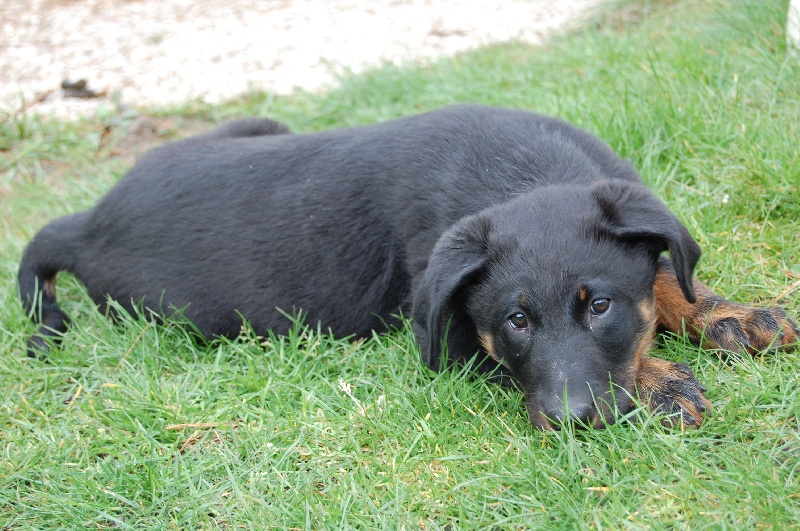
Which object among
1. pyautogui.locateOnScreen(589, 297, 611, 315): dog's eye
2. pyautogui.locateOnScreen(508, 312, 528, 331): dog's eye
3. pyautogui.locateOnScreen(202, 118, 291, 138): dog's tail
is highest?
pyautogui.locateOnScreen(202, 118, 291, 138): dog's tail

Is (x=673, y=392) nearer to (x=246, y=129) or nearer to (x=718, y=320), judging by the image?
(x=718, y=320)

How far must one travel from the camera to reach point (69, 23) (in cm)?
855

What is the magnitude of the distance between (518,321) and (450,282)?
0.87 ft

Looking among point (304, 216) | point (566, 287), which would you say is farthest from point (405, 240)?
point (566, 287)

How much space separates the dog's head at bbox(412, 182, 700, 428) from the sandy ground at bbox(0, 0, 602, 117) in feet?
12.4

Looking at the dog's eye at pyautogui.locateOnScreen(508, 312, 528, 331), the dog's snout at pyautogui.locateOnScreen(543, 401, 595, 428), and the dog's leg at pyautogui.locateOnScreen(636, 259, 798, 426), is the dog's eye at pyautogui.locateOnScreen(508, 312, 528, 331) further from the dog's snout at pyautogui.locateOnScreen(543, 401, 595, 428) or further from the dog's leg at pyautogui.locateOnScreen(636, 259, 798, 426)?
the dog's leg at pyautogui.locateOnScreen(636, 259, 798, 426)

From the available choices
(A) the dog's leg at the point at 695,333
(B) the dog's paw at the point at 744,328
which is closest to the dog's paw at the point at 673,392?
(A) the dog's leg at the point at 695,333

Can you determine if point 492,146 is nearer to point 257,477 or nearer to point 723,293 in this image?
point 723,293

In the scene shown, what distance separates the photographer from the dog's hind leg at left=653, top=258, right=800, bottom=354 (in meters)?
3.05

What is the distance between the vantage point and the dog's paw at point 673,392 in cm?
274

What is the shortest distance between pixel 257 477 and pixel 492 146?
5.30 ft

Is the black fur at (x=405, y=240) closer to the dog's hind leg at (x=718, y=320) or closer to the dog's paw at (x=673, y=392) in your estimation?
the dog's paw at (x=673, y=392)

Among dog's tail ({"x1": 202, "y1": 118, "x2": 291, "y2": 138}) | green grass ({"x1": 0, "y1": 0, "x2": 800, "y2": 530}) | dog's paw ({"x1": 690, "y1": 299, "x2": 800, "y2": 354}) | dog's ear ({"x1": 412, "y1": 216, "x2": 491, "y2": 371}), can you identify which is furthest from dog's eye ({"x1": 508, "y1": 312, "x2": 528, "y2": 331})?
dog's tail ({"x1": 202, "y1": 118, "x2": 291, "y2": 138})

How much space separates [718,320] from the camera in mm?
3150
